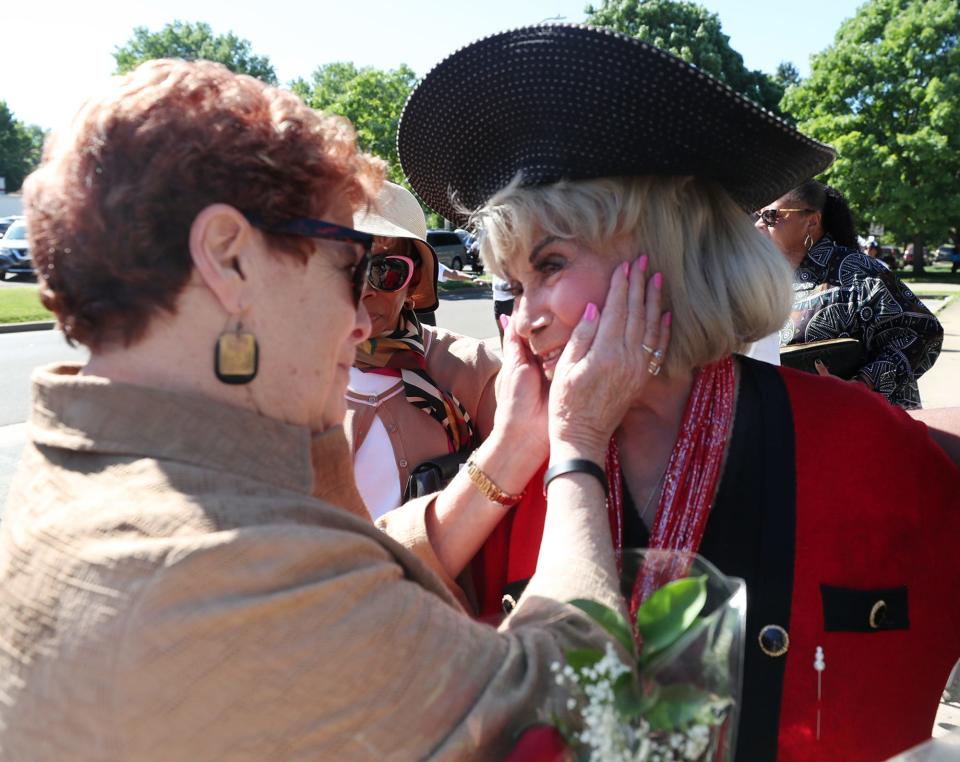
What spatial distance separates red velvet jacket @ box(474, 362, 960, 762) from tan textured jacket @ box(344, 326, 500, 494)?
1322mm

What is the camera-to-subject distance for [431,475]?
2.73m

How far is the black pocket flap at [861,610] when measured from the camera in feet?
5.52

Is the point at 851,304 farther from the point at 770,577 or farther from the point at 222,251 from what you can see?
the point at 222,251

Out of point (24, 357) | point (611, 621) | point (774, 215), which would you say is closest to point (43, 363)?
point (24, 357)

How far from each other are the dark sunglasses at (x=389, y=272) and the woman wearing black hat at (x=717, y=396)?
0.90 m

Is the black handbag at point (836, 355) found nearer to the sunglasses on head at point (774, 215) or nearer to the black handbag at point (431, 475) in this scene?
the sunglasses on head at point (774, 215)

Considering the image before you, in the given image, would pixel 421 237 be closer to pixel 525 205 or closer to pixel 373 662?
pixel 525 205

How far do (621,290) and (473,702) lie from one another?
1.04 metres

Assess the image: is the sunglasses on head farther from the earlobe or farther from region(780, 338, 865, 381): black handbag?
the earlobe

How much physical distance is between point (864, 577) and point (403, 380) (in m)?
1.63

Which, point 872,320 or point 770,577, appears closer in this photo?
point 770,577

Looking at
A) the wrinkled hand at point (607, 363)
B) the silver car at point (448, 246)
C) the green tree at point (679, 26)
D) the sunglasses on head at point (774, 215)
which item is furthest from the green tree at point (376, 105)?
the wrinkled hand at point (607, 363)

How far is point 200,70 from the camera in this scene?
128 cm

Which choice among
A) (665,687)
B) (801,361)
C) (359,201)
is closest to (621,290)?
(359,201)
